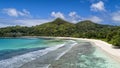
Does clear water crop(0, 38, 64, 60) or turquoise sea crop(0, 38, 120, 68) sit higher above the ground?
clear water crop(0, 38, 64, 60)

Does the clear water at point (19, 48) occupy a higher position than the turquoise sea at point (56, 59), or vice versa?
the clear water at point (19, 48)

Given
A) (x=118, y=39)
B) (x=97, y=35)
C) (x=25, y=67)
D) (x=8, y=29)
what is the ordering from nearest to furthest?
(x=25, y=67)
(x=118, y=39)
(x=97, y=35)
(x=8, y=29)

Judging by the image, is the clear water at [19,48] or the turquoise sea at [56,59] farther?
the clear water at [19,48]

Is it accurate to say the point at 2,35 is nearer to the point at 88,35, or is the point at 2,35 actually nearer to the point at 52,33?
the point at 52,33

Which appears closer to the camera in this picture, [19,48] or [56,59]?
[56,59]

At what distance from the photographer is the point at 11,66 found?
787 inches

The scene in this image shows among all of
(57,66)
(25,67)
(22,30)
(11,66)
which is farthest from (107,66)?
(22,30)

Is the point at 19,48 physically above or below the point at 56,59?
above

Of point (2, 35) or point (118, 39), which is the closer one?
point (118, 39)

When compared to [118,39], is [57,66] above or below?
below

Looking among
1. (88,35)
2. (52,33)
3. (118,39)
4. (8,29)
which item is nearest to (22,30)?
(8,29)

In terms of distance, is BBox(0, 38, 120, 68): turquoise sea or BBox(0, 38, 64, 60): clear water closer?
BBox(0, 38, 120, 68): turquoise sea

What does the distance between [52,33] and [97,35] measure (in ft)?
227

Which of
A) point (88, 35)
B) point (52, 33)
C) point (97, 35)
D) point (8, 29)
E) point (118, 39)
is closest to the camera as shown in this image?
point (118, 39)
